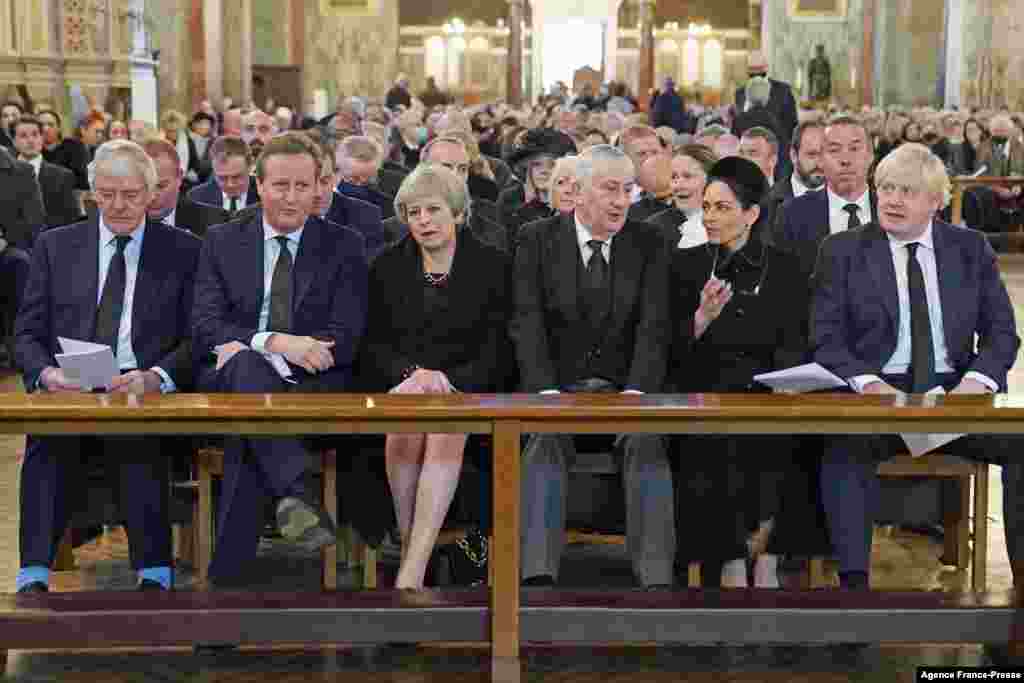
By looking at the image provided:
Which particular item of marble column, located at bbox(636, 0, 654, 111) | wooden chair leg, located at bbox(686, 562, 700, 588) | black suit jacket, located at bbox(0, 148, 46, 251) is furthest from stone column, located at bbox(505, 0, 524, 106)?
wooden chair leg, located at bbox(686, 562, 700, 588)

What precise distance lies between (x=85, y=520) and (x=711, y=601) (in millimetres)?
2058

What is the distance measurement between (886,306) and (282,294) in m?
1.96

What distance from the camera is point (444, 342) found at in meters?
→ 5.82

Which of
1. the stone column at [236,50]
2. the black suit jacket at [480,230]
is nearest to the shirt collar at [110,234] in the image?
the black suit jacket at [480,230]

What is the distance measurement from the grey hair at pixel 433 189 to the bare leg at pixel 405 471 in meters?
0.81

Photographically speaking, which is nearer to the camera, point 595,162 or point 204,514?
point 204,514

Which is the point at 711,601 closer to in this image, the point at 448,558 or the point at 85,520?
the point at 448,558

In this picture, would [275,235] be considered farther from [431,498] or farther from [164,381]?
[431,498]

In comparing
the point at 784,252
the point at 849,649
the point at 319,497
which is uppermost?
the point at 784,252

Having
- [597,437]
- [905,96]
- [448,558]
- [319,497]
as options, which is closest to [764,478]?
[597,437]

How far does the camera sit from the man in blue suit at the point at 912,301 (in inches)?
225

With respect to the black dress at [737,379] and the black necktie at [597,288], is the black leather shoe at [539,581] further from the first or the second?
the black necktie at [597,288]

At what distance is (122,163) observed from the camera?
5.88 meters

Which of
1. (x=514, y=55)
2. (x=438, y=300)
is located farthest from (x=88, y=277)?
(x=514, y=55)
